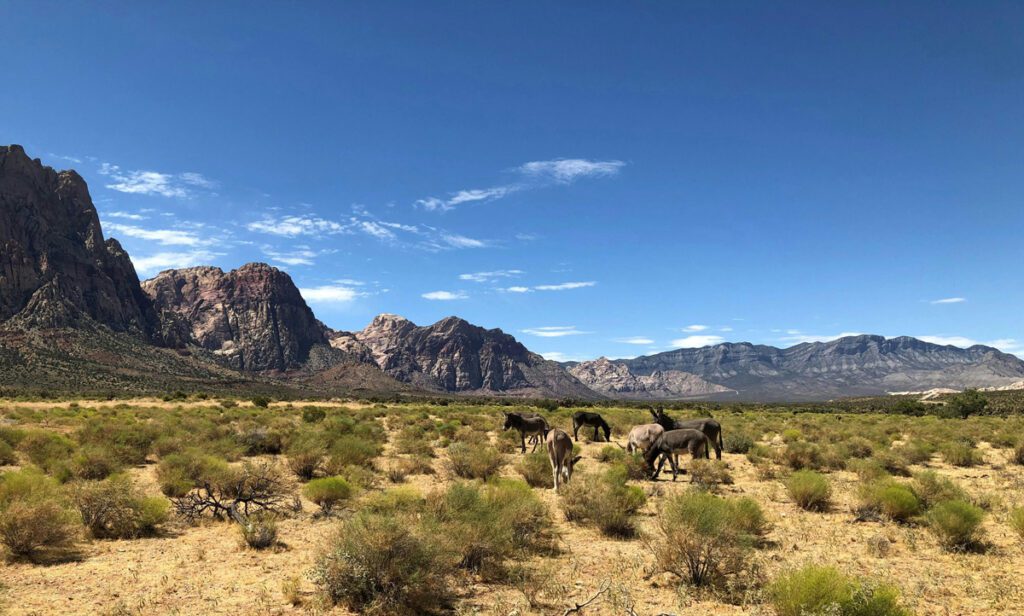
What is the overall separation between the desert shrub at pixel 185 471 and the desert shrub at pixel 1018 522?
17.5 m

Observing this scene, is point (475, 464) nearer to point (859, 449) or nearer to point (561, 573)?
point (561, 573)

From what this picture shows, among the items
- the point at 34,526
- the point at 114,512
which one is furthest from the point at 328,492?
the point at 34,526

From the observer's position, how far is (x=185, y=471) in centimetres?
1504

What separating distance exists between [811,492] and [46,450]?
78.4ft

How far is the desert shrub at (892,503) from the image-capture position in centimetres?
1191

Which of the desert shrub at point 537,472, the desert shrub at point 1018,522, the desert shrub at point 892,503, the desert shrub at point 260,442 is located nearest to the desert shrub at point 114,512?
the desert shrub at point 537,472

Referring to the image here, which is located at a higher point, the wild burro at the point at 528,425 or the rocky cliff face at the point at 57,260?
the rocky cliff face at the point at 57,260

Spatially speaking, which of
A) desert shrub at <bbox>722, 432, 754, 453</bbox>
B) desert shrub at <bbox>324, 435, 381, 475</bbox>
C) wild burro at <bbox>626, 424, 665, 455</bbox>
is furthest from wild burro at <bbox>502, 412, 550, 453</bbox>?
desert shrub at <bbox>722, 432, 754, 453</bbox>

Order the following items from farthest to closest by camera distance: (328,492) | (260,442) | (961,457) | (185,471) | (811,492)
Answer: (260,442)
(961,457)
(185,471)
(328,492)
(811,492)

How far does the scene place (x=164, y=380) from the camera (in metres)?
100

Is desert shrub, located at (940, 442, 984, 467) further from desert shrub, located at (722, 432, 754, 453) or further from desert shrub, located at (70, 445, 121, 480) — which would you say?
desert shrub, located at (70, 445, 121, 480)

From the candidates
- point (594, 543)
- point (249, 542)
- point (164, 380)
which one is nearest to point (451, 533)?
point (594, 543)

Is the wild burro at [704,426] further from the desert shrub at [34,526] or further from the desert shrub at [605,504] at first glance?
the desert shrub at [34,526]

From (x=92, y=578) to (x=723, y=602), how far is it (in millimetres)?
9790
